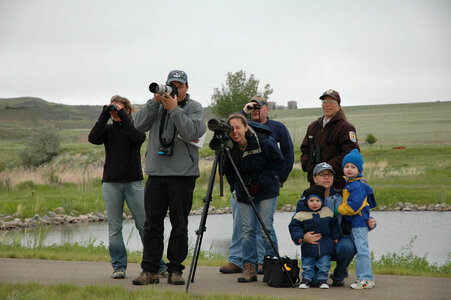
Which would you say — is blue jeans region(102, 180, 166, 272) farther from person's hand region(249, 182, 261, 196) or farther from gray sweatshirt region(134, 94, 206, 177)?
person's hand region(249, 182, 261, 196)

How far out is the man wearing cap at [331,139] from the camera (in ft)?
20.4

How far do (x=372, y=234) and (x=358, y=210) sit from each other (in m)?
9.40

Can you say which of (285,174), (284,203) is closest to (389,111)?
(284,203)

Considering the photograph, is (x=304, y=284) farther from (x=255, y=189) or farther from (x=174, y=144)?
(x=174, y=144)

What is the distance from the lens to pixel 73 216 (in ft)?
61.0

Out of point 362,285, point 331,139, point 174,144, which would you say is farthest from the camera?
point 331,139

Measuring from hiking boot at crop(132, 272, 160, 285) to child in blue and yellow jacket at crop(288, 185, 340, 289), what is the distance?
144 cm

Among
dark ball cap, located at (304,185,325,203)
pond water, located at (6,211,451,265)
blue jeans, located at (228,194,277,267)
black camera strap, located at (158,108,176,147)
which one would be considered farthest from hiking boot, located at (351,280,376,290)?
pond water, located at (6,211,451,265)

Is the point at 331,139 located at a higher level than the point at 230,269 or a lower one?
higher

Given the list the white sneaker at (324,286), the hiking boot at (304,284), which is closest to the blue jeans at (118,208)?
the hiking boot at (304,284)

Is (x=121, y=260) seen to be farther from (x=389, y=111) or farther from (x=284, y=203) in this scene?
(x=389, y=111)

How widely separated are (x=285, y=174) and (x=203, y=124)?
1768mm

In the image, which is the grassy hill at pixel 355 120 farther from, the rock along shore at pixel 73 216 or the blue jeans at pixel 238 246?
the blue jeans at pixel 238 246

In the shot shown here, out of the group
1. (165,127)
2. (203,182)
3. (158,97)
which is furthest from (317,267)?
(203,182)
